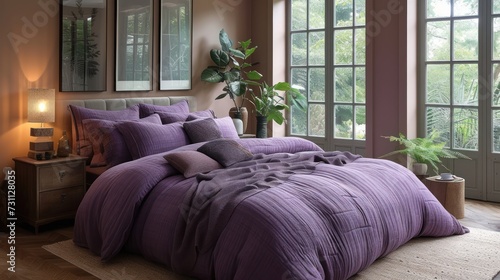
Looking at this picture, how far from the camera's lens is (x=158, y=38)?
6109 millimetres

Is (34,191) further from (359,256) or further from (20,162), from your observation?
(359,256)

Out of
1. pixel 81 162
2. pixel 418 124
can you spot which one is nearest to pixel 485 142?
pixel 418 124

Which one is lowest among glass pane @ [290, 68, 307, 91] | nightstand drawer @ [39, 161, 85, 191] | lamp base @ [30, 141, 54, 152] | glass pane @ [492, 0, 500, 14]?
nightstand drawer @ [39, 161, 85, 191]

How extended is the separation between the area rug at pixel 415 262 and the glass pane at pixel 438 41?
2371 millimetres

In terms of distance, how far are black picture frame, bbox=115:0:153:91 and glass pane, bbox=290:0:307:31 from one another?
6.64ft

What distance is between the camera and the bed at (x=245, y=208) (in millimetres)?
3264

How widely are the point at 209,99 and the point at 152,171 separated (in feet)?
9.19

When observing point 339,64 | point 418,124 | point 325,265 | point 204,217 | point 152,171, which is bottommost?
point 325,265

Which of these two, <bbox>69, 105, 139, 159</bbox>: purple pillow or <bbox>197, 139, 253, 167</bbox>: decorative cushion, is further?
<bbox>69, 105, 139, 159</bbox>: purple pillow

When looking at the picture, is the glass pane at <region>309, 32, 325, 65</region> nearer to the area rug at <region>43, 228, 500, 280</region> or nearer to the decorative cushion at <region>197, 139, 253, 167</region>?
the decorative cushion at <region>197, 139, 253, 167</region>

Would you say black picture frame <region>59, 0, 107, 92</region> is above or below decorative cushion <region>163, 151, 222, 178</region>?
above

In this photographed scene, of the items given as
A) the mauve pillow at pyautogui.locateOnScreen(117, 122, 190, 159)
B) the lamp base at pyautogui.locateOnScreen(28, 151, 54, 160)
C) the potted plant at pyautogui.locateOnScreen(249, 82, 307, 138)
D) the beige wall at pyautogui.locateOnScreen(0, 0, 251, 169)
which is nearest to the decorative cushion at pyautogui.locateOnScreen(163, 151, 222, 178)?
the mauve pillow at pyautogui.locateOnScreen(117, 122, 190, 159)

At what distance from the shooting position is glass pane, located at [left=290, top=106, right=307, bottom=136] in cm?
727

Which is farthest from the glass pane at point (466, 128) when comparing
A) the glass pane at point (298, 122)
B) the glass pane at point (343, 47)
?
the glass pane at point (298, 122)
